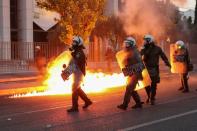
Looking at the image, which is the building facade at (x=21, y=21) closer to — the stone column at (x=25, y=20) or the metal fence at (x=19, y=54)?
the stone column at (x=25, y=20)

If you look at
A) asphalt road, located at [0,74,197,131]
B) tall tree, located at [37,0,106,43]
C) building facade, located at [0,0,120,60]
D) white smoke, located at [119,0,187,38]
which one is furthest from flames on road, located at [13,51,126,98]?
building facade, located at [0,0,120,60]

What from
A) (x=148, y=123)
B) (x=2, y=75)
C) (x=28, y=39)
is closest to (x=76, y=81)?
(x=148, y=123)

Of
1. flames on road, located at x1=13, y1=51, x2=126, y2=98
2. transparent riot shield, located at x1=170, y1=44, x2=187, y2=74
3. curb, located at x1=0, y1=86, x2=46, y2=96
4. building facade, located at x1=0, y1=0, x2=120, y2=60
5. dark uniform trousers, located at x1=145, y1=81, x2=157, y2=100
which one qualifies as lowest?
curb, located at x1=0, y1=86, x2=46, y2=96

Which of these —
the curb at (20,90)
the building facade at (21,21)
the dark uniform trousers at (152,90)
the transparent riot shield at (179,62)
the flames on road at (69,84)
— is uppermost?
the building facade at (21,21)

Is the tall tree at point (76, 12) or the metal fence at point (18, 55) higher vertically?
the tall tree at point (76, 12)

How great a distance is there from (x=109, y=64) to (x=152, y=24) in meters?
3.63

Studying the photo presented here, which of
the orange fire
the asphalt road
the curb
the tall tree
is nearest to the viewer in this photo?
the asphalt road

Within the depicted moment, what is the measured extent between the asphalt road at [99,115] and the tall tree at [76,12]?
47.4 ft

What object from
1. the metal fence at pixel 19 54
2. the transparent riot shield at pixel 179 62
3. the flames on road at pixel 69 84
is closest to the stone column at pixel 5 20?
the metal fence at pixel 19 54

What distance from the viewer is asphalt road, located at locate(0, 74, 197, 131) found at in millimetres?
10211

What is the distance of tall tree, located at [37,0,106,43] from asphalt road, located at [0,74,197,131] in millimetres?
14432

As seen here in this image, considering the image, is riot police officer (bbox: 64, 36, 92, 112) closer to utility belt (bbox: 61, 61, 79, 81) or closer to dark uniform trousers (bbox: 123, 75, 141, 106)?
utility belt (bbox: 61, 61, 79, 81)

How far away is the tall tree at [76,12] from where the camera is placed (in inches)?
1174

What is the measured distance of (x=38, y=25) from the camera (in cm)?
4572
